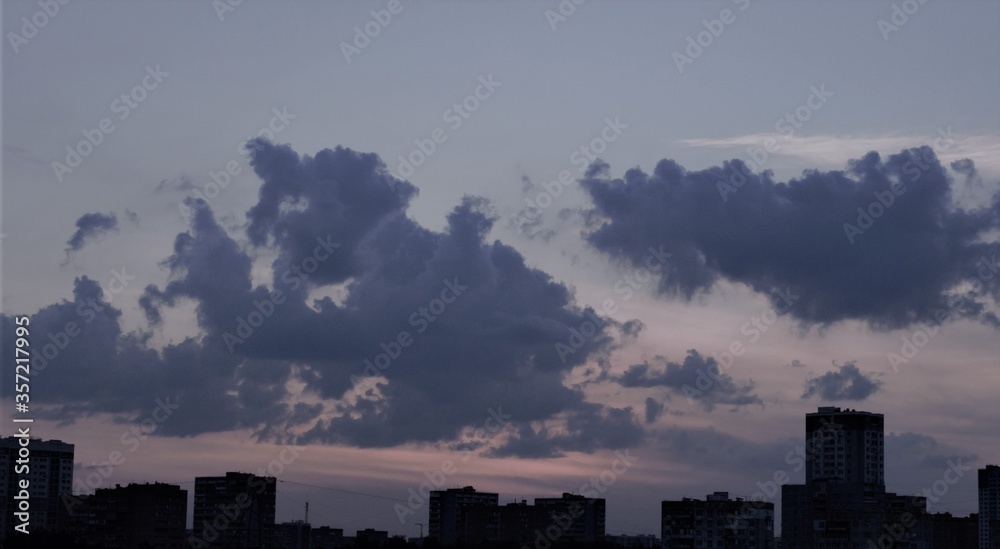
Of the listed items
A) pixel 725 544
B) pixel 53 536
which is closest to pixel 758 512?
pixel 725 544

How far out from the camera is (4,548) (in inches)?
5335

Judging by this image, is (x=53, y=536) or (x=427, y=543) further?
(x=427, y=543)

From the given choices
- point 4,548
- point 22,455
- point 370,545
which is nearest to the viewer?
point 22,455

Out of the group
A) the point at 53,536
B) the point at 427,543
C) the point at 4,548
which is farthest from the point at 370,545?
the point at 4,548

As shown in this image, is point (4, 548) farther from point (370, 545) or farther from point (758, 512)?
point (758, 512)

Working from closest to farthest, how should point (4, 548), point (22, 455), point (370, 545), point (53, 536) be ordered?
point (22, 455) < point (4, 548) < point (53, 536) < point (370, 545)

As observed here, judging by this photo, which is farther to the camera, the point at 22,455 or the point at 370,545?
the point at 370,545

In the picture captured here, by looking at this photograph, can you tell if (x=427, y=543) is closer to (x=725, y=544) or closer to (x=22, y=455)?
(x=725, y=544)

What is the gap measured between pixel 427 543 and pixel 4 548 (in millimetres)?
76856

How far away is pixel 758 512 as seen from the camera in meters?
200

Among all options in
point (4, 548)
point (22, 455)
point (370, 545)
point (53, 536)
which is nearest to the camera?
point (22, 455)

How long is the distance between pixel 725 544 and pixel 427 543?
45.7 meters

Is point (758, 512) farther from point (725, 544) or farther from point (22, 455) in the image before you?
point (22, 455)

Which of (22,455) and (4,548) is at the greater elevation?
(22,455)
